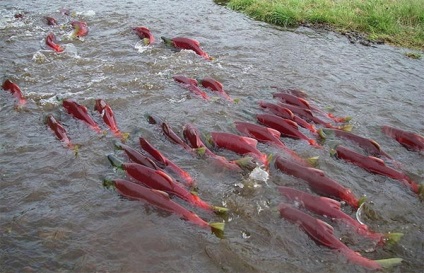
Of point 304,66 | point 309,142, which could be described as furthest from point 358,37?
point 309,142

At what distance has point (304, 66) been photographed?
9.65 m

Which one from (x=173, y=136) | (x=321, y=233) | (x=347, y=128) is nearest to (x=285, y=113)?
(x=347, y=128)

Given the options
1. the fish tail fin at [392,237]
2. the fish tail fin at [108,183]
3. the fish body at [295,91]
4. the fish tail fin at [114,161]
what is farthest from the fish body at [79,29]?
the fish tail fin at [392,237]

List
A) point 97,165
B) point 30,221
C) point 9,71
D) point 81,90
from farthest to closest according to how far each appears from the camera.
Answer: point 9,71 → point 81,90 → point 97,165 → point 30,221

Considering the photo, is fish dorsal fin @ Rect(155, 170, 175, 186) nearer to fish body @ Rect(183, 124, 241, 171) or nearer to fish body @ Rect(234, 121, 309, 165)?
fish body @ Rect(183, 124, 241, 171)

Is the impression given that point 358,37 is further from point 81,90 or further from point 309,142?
point 81,90

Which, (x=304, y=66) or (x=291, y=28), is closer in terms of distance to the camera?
(x=304, y=66)

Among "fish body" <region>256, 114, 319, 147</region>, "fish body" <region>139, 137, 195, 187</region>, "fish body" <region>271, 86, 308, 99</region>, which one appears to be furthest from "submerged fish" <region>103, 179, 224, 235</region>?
"fish body" <region>271, 86, 308, 99</region>

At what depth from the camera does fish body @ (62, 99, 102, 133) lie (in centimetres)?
685

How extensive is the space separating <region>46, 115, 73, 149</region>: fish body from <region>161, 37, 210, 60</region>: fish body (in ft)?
13.9

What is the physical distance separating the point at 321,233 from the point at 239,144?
2.05 metres

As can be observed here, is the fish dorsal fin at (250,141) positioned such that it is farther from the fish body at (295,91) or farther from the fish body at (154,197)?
the fish body at (295,91)

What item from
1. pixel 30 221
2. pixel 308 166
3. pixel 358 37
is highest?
pixel 358 37

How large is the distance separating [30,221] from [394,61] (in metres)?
9.27
